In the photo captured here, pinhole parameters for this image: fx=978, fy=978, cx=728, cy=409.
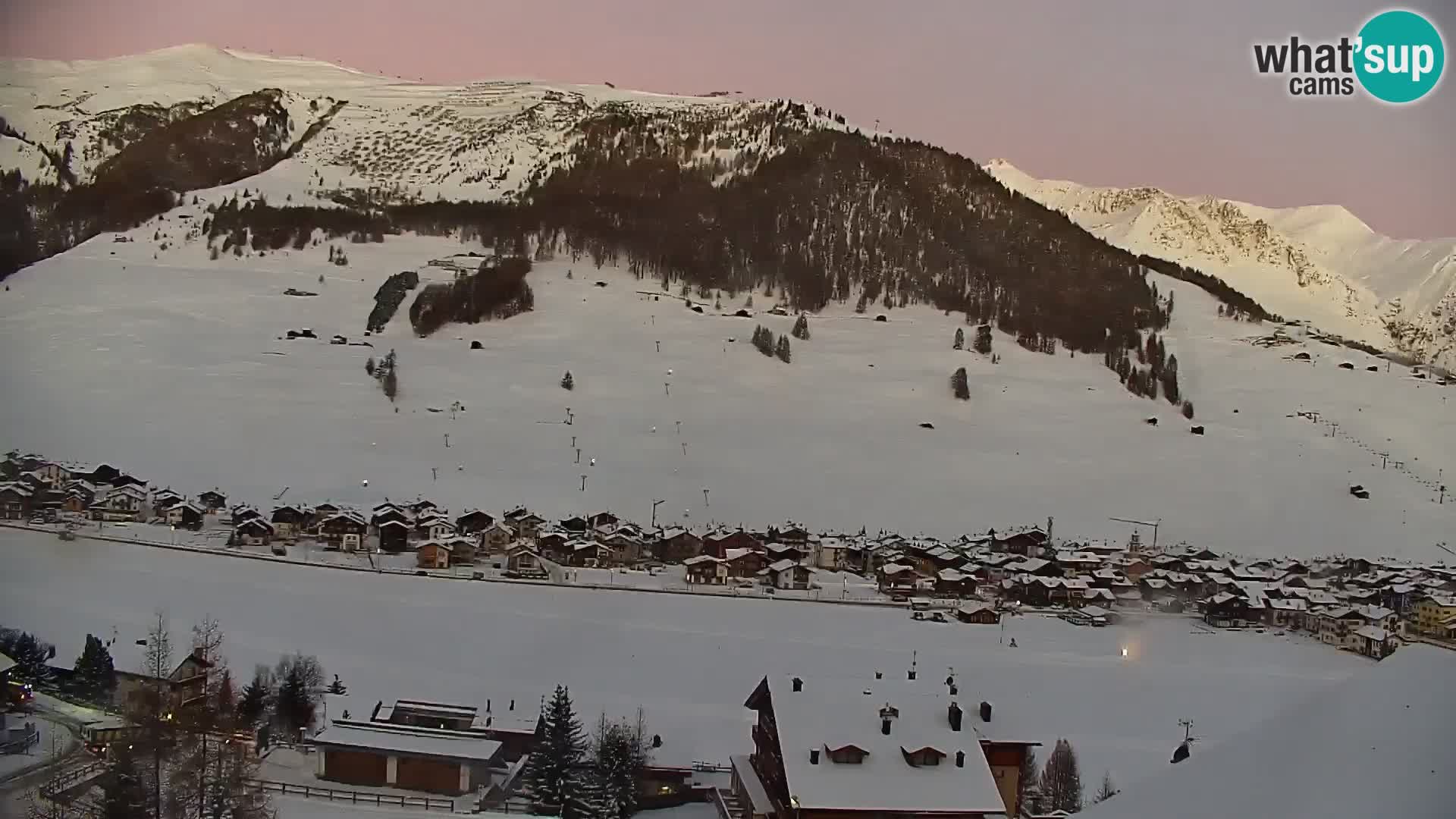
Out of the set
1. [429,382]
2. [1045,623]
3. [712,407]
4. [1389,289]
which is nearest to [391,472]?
[429,382]

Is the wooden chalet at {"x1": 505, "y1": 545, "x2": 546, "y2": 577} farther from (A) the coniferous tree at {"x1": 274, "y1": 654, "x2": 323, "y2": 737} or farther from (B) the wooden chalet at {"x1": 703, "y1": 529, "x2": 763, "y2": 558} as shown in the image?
(A) the coniferous tree at {"x1": 274, "y1": 654, "x2": 323, "y2": 737}

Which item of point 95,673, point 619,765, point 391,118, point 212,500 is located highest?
point 391,118

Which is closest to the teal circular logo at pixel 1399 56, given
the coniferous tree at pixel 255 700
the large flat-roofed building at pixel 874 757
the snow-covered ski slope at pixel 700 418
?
the large flat-roofed building at pixel 874 757

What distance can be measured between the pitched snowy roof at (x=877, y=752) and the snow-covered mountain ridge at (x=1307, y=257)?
3911 millimetres

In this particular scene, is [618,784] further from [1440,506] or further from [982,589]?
[1440,506]

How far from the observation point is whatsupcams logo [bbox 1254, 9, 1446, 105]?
316 centimetres

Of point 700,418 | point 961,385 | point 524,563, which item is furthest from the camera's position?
point 961,385

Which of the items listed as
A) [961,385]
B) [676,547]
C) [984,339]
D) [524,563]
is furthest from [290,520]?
[984,339]

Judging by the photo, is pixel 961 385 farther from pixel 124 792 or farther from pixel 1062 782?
pixel 124 792

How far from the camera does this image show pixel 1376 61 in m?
3.44

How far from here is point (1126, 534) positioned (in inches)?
316

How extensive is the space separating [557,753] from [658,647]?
65.6 inches

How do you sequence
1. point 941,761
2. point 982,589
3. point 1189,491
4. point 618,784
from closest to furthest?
point 941,761
point 618,784
point 982,589
point 1189,491

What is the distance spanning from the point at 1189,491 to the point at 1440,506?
202cm
